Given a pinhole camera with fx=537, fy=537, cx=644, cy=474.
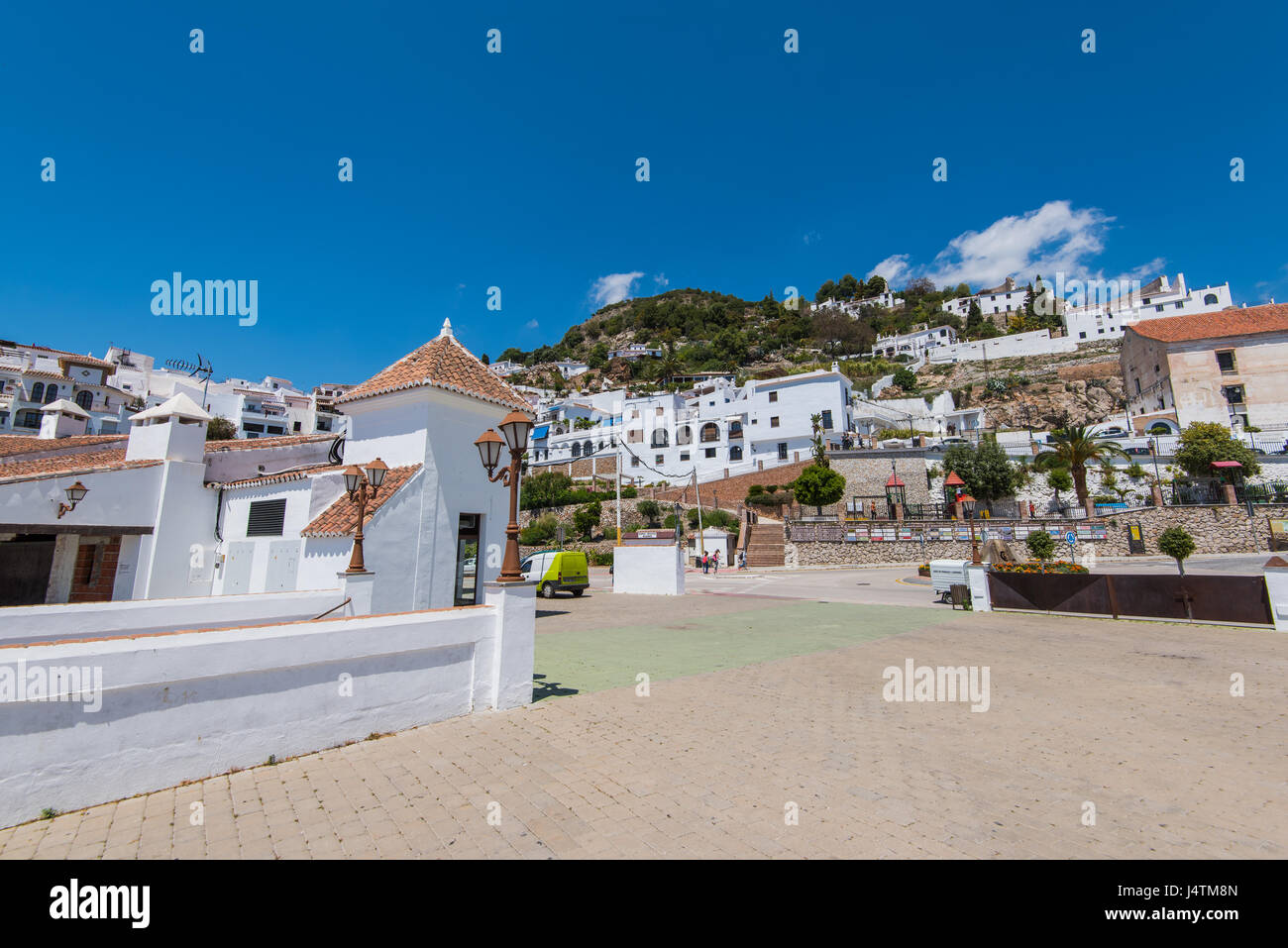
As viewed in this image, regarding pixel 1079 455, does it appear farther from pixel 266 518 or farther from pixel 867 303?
pixel 867 303

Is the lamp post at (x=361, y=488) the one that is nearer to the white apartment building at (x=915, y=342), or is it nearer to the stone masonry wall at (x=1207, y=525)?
the stone masonry wall at (x=1207, y=525)

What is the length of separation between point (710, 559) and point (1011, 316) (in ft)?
315

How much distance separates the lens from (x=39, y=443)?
16.0m

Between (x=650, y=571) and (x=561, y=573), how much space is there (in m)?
3.54

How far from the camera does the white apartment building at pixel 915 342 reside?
8962 cm

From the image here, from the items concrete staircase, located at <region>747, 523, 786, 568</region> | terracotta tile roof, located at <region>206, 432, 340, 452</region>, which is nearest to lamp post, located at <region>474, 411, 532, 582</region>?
terracotta tile roof, located at <region>206, 432, 340, 452</region>

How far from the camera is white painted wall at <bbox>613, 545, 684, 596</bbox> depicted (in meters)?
20.8

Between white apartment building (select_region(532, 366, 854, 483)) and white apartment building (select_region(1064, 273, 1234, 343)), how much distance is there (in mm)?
57609

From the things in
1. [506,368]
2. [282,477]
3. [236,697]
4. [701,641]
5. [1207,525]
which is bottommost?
[701,641]

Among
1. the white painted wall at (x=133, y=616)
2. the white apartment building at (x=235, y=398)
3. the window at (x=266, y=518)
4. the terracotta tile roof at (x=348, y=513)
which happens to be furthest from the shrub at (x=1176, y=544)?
the white apartment building at (x=235, y=398)

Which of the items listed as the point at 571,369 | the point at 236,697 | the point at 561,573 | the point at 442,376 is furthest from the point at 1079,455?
the point at 571,369
